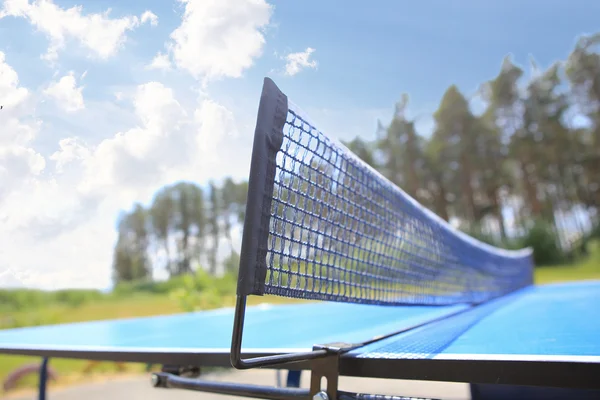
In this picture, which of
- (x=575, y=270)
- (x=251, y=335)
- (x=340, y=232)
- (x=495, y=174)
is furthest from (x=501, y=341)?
(x=495, y=174)

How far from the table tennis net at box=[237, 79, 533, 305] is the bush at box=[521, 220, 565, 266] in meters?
9.26

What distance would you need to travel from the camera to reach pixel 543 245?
32.6ft

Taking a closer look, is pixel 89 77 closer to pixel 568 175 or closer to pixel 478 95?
pixel 478 95

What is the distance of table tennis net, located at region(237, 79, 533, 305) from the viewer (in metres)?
0.76

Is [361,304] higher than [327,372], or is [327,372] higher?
[361,304]

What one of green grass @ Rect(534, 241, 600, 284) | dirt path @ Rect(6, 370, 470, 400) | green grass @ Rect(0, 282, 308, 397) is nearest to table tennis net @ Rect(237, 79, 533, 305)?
dirt path @ Rect(6, 370, 470, 400)

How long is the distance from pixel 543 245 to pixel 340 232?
1021 cm

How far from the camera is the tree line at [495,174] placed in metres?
8.23

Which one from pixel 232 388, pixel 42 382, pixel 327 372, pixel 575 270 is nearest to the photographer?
pixel 327 372

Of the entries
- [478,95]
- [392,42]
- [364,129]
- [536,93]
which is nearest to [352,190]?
[364,129]

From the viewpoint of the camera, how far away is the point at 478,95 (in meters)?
10.6

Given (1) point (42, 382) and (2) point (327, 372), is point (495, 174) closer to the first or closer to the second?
(1) point (42, 382)

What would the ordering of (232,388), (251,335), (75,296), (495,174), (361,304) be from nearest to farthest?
(232,388) → (361,304) → (251,335) → (75,296) → (495,174)

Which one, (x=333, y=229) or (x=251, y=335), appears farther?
(x=251, y=335)
